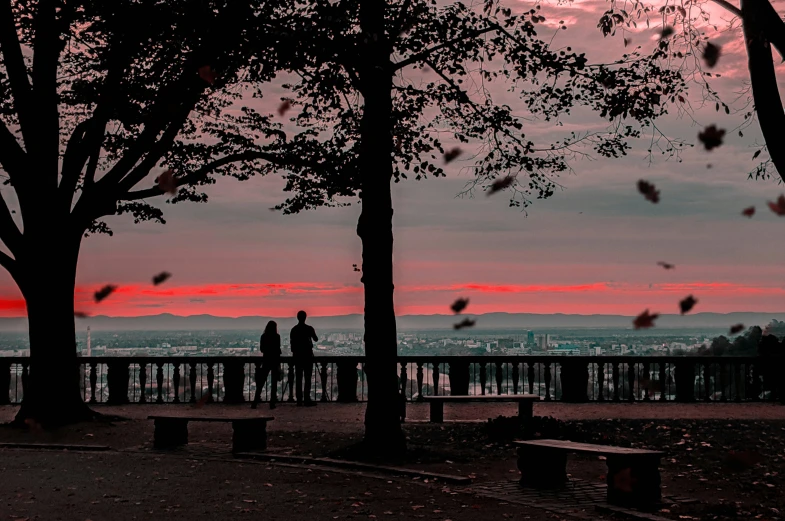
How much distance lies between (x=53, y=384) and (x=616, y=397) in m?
12.8

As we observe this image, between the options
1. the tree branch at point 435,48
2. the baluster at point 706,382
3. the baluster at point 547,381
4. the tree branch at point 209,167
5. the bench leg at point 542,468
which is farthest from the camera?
the baluster at point 706,382

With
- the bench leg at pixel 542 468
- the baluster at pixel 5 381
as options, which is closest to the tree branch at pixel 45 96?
the baluster at pixel 5 381

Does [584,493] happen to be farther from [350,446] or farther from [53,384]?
[53,384]

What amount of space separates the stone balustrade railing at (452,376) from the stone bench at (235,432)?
877 centimetres

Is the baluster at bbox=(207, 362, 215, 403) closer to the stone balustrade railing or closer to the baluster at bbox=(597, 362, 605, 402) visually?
the stone balustrade railing

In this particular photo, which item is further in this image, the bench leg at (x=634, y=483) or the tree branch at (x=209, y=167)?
the tree branch at (x=209, y=167)

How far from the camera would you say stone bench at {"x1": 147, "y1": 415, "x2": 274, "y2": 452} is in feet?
49.9

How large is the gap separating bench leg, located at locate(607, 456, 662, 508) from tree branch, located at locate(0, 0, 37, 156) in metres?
13.7

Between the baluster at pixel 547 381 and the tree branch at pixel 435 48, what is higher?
the tree branch at pixel 435 48

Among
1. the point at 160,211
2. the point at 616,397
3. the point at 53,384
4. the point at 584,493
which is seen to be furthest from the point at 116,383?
the point at 584,493

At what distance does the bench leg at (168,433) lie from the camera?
635 inches

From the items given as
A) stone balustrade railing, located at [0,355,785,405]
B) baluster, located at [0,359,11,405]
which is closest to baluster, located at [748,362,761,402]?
stone balustrade railing, located at [0,355,785,405]

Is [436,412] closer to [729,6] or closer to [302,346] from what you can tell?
[302,346]

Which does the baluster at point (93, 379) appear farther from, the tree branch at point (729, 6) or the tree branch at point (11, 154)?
the tree branch at point (729, 6)
